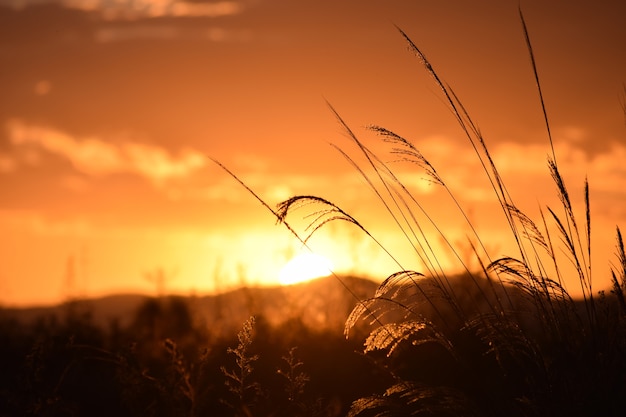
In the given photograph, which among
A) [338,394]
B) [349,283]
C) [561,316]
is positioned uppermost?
[349,283]

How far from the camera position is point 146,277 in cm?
680

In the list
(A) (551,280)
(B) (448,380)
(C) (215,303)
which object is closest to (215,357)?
(C) (215,303)

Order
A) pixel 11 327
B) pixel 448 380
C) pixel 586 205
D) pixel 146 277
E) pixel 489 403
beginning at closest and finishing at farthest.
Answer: pixel 489 403, pixel 586 205, pixel 448 380, pixel 146 277, pixel 11 327

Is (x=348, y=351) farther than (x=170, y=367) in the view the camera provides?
Yes

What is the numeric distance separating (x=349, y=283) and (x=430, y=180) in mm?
3617

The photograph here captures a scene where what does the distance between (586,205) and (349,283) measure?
12.4 ft

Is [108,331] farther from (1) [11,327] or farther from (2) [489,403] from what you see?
(2) [489,403]

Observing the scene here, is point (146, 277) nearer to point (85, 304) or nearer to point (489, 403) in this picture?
point (85, 304)

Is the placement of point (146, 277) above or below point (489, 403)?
above

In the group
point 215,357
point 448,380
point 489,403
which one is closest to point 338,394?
point 448,380

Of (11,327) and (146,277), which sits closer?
(146,277)

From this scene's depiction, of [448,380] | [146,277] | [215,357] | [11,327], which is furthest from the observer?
[11,327]

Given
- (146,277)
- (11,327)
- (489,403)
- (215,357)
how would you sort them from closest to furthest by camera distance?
(489,403) < (215,357) < (146,277) < (11,327)

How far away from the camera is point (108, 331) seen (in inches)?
270
